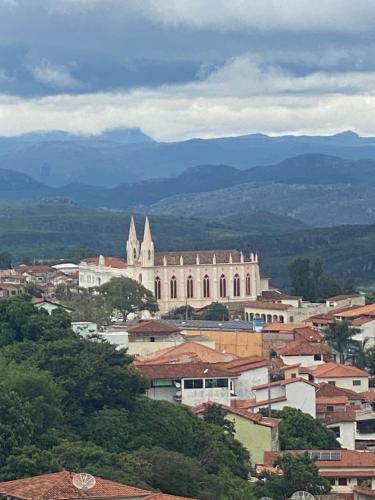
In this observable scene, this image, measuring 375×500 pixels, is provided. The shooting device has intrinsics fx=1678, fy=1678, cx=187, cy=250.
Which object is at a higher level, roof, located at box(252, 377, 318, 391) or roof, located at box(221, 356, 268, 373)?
roof, located at box(221, 356, 268, 373)

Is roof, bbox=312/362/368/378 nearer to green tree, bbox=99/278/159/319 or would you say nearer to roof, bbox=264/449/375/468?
roof, bbox=264/449/375/468

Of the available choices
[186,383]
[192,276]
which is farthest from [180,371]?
[192,276]

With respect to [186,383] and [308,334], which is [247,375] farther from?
[308,334]

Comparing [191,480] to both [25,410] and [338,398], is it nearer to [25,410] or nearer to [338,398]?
[25,410]

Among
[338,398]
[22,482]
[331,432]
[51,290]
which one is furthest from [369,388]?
[51,290]

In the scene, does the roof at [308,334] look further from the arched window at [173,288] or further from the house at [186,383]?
the arched window at [173,288]

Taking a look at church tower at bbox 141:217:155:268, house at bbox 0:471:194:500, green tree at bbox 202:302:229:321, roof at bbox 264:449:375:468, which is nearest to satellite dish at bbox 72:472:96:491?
house at bbox 0:471:194:500
